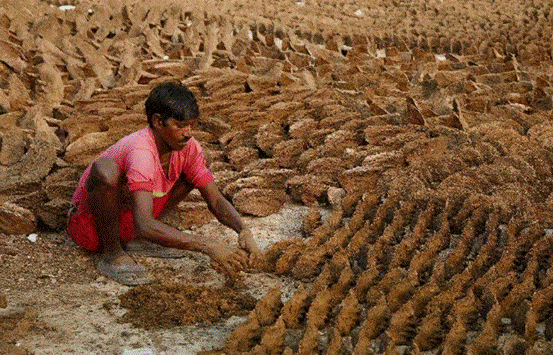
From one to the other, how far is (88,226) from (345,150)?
1.57m

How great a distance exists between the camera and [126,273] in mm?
3105

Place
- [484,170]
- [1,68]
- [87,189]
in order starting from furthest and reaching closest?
[1,68] → [484,170] → [87,189]

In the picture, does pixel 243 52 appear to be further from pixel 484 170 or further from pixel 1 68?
pixel 484 170

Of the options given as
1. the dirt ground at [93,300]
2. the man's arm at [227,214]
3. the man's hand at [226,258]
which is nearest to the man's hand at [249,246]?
the man's arm at [227,214]

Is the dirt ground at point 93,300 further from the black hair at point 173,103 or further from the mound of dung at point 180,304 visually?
the black hair at point 173,103

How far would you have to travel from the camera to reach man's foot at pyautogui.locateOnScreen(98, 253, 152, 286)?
10.1 feet

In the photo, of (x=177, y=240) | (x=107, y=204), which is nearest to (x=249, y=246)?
(x=177, y=240)

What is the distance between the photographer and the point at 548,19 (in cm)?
819

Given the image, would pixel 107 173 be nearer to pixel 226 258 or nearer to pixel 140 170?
pixel 140 170

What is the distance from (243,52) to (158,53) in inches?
27.0

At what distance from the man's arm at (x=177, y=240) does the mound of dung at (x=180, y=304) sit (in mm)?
142

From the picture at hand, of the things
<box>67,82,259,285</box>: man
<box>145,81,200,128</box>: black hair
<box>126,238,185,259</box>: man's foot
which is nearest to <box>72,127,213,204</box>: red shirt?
<box>67,82,259,285</box>: man

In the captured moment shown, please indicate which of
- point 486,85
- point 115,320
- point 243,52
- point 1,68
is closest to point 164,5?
point 243,52

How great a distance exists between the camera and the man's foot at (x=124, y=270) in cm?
309
